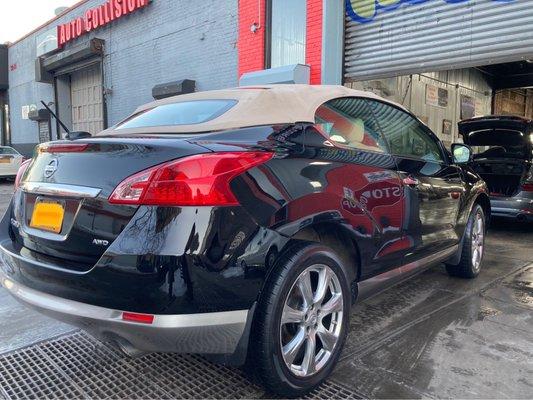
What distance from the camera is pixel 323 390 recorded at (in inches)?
97.0

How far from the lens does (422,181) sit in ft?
11.3

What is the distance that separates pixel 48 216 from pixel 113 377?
101 centimetres

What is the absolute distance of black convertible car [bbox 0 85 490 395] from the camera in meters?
1.92

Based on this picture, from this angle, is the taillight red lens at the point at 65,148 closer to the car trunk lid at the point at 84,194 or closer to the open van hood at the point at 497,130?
the car trunk lid at the point at 84,194

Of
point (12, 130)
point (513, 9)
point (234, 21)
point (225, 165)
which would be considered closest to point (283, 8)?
point (234, 21)

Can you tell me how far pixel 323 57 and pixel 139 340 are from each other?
7157 millimetres

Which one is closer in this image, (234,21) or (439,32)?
(439,32)

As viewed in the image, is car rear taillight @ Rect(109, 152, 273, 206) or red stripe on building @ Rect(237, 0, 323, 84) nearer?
car rear taillight @ Rect(109, 152, 273, 206)

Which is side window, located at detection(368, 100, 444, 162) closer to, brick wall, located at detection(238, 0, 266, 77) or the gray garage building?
brick wall, located at detection(238, 0, 266, 77)

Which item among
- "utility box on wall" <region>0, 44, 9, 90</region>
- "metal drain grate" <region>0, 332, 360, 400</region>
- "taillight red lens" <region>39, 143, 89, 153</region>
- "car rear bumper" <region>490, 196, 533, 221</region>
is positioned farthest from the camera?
"utility box on wall" <region>0, 44, 9, 90</region>

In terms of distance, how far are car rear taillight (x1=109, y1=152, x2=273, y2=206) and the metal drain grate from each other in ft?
3.63

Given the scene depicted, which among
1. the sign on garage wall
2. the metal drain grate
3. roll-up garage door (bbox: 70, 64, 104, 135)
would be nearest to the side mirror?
the metal drain grate

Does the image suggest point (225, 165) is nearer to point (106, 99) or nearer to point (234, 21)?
point (234, 21)

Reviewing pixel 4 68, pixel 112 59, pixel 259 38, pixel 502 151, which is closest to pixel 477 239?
pixel 502 151
